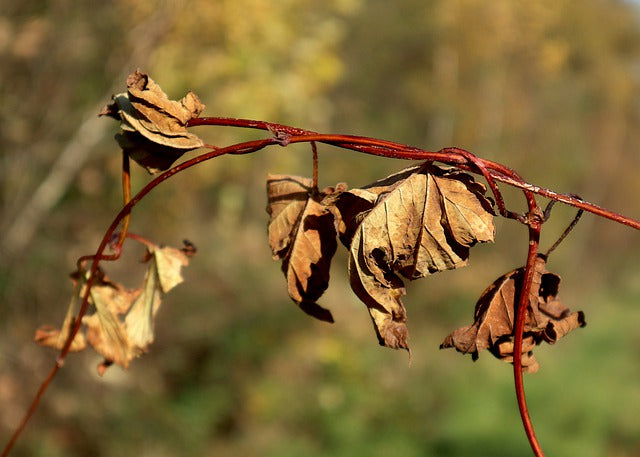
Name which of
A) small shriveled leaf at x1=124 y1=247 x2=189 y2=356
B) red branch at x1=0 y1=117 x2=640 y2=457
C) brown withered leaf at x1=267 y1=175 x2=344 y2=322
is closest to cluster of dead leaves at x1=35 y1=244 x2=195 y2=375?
small shriveled leaf at x1=124 y1=247 x2=189 y2=356

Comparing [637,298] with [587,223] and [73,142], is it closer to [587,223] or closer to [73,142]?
[587,223]

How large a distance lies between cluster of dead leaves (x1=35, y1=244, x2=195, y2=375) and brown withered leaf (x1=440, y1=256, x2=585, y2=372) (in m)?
0.50

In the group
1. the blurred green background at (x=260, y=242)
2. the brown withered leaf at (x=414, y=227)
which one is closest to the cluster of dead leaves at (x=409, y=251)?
Result: the brown withered leaf at (x=414, y=227)

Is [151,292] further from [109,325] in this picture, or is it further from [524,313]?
[524,313]

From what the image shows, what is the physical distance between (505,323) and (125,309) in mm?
676

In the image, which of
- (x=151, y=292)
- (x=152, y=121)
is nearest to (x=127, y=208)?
(x=152, y=121)

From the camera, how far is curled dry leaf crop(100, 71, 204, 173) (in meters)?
1.08

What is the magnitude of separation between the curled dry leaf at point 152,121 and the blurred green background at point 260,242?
11.9ft

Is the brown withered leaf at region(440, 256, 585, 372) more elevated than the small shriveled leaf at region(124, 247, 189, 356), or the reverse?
the brown withered leaf at region(440, 256, 585, 372)

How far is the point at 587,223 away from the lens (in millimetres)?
20125

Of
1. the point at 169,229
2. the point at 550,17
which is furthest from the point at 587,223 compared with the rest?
the point at 169,229

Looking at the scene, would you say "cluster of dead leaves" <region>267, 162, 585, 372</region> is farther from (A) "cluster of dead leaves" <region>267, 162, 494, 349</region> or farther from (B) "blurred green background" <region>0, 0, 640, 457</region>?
(B) "blurred green background" <region>0, 0, 640, 457</region>

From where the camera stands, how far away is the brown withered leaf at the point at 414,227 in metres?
1.03

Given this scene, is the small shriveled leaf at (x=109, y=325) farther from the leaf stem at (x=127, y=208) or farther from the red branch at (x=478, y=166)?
the red branch at (x=478, y=166)
